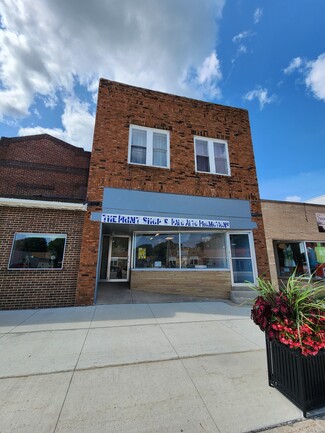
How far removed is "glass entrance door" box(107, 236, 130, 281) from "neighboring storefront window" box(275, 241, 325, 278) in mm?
9456

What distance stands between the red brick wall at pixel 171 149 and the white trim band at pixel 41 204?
24.3 inches

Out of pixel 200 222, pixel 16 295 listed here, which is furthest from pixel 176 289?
pixel 16 295

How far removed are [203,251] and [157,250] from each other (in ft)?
6.63

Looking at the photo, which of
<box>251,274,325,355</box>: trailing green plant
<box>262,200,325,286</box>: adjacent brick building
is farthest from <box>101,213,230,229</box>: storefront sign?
<box>262,200,325,286</box>: adjacent brick building

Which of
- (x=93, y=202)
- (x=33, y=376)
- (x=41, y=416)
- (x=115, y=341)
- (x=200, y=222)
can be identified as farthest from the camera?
(x=200, y=222)

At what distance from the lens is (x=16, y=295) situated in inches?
264

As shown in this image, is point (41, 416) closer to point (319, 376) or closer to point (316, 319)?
point (319, 376)

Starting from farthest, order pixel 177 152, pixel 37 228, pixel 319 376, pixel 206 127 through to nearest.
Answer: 1. pixel 206 127
2. pixel 177 152
3. pixel 37 228
4. pixel 319 376

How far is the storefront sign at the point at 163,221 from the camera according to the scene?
7758 millimetres

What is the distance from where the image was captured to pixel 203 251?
933cm

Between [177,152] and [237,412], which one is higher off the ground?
[177,152]

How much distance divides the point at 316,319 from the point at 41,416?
3.61m

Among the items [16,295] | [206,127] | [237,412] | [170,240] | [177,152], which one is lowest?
[237,412]

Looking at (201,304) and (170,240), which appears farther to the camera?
(170,240)
